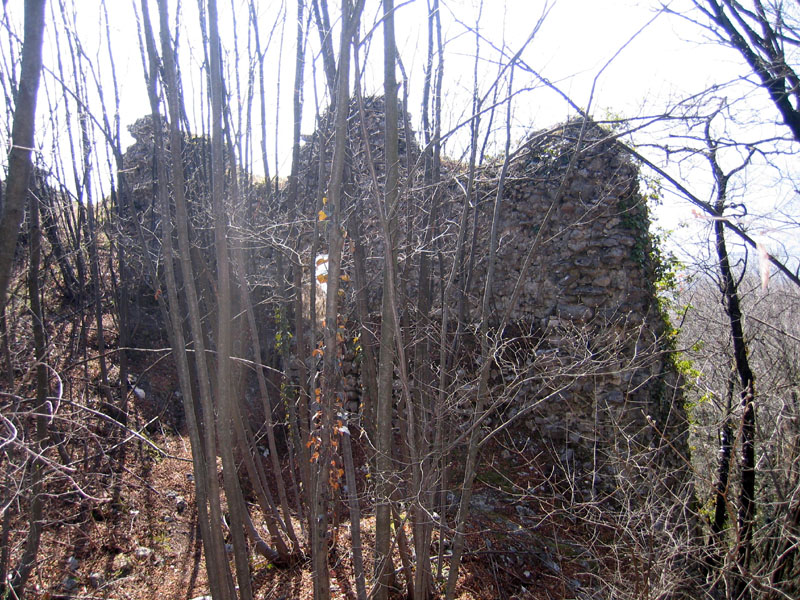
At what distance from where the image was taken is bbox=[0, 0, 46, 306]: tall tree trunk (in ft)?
8.11

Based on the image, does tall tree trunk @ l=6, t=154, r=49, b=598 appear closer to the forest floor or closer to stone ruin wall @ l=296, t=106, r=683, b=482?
the forest floor

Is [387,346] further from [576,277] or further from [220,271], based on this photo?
[576,277]

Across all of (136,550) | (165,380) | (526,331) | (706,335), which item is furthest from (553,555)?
(165,380)

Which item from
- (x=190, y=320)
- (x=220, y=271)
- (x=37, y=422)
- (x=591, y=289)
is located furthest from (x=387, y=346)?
(x=591, y=289)

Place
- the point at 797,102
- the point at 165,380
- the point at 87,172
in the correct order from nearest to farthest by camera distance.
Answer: the point at 797,102 → the point at 87,172 → the point at 165,380

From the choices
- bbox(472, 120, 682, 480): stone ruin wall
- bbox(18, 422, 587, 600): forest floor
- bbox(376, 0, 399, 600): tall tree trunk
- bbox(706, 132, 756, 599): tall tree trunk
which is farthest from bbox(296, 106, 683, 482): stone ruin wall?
bbox(376, 0, 399, 600): tall tree trunk

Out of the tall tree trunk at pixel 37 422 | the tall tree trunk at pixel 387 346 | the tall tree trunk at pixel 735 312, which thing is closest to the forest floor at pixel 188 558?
the tall tree trunk at pixel 37 422

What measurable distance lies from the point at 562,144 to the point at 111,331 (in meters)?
7.22

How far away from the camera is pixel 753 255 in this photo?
18.1ft

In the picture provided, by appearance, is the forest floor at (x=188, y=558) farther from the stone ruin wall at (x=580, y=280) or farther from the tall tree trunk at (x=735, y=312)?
the tall tree trunk at (x=735, y=312)

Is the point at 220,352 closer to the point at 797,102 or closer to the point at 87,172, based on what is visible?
the point at 87,172

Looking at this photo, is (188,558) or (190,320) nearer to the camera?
(190,320)

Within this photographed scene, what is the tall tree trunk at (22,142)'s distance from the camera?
2473 millimetres

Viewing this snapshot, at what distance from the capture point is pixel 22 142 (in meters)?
2.51
